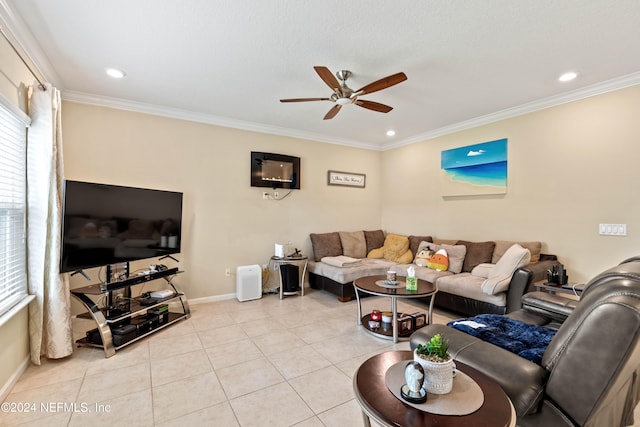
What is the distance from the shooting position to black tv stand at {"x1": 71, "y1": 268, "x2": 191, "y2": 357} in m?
2.64

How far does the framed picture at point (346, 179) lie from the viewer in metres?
5.30

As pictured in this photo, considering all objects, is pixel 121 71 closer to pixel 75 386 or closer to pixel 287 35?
pixel 287 35

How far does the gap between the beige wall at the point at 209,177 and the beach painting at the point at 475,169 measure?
181 centimetres

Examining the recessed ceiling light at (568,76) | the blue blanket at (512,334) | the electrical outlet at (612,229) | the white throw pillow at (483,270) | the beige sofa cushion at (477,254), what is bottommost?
the blue blanket at (512,334)

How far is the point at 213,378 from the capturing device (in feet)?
7.52

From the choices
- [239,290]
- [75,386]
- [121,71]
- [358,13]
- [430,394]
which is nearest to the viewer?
[430,394]

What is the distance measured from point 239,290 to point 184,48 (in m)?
3.06

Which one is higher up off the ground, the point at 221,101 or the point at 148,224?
the point at 221,101

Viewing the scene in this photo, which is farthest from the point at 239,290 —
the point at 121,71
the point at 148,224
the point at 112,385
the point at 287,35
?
the point at 287,35

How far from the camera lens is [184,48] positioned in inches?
97.2

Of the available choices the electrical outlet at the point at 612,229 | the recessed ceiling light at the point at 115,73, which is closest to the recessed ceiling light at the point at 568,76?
the electrical outlet at the point at 612,229

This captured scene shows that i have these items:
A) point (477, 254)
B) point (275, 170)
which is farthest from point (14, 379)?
point (477, 254)

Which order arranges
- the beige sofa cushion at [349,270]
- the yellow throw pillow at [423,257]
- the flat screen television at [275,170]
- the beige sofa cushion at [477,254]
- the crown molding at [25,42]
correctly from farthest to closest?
the flat screen television at [275,170]
the yellow throw pillow at [423,257]
the beige sofa cushion at [349,270]
the beige sofa cushion at [477,254]
the crown molding at [25,42]

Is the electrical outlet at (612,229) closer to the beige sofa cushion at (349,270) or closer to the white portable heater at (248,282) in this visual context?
the beige sofa cushion at (349,270)
